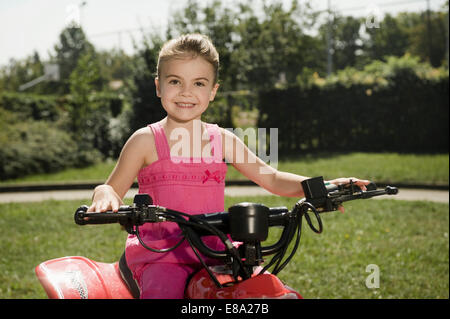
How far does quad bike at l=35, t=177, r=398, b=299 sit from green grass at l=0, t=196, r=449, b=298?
3123mm

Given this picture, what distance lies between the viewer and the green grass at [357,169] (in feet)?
35.1

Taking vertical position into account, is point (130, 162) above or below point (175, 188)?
above

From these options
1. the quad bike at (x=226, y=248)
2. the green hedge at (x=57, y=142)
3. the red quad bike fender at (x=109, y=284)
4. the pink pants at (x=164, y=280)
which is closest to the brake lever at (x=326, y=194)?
the quad bike at (x=226, y=248)

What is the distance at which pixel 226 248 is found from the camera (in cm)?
165

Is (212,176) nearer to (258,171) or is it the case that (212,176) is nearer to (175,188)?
(175,188)

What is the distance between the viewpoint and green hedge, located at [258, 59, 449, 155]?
15.8m

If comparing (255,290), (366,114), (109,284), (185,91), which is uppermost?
(366,114)

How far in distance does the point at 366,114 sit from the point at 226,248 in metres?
15.3

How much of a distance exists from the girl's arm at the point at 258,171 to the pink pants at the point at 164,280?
0.60m

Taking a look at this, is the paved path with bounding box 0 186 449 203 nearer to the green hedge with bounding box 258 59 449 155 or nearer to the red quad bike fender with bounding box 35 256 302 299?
the green hedge with bounding box 258 59 449 155

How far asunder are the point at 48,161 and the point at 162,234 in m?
12.3

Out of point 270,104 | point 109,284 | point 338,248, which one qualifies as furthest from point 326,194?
point 270,104

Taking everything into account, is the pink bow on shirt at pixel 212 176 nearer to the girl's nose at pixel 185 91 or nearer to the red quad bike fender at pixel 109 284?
the girl's nose at pixel 185 91
